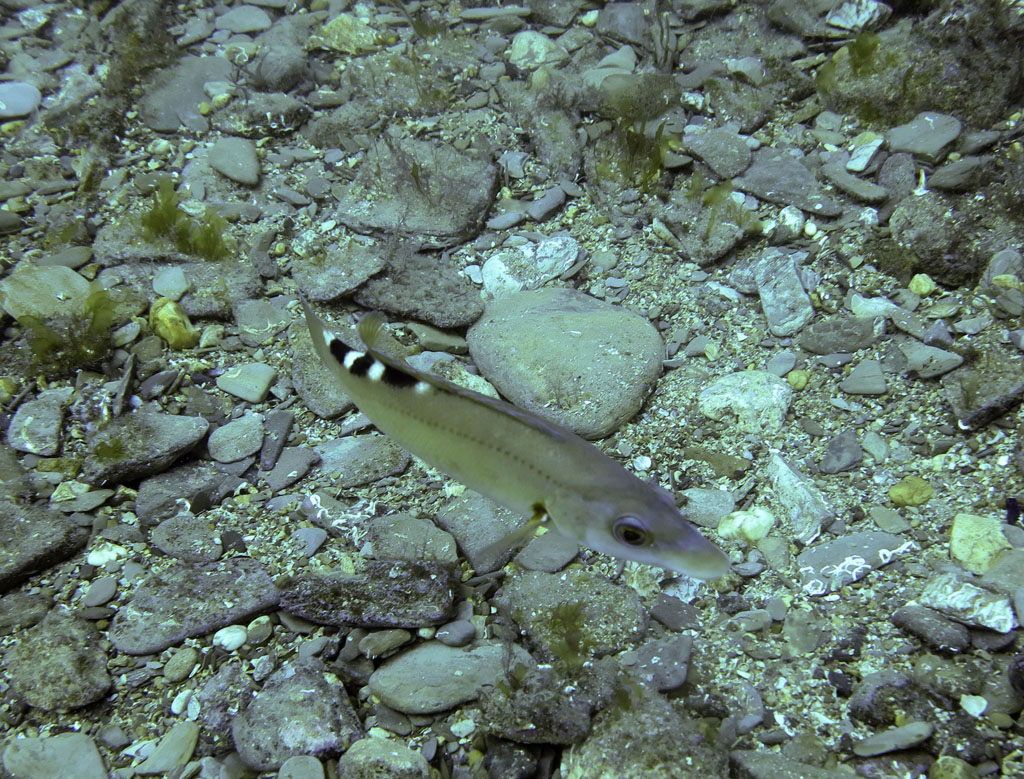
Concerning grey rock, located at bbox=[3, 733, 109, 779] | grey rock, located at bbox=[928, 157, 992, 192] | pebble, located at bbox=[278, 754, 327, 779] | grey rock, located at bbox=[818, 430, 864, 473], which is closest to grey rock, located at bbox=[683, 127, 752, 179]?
grey rock, located at bbox=[928, 157, 992, 192]

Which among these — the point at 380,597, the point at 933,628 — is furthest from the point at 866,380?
the point at 380,597

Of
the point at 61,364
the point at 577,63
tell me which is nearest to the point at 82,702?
the point at 61,364

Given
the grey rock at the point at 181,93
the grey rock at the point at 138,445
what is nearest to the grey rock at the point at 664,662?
the grey rock at the point at 138,445

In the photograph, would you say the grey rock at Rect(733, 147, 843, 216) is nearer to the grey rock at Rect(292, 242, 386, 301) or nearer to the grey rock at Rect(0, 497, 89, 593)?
the grey rock at Rect(292, 242, 386, 301)

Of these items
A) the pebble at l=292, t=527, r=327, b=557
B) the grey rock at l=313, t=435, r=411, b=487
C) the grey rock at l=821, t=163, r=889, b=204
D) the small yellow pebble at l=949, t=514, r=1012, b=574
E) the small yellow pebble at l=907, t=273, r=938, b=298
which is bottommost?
the pebble at l=292, t=527, r=327, b=557

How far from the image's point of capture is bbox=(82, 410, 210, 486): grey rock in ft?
14.3

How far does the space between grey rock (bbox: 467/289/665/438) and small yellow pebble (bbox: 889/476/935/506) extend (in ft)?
5.45

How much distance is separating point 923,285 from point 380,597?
4462 mm

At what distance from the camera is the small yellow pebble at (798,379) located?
452cm

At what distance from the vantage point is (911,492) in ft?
12.4

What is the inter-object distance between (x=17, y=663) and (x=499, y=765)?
8.85 feet

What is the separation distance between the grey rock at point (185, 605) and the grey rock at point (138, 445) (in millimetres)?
893

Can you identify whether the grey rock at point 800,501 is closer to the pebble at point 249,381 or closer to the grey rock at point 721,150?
the grey rock at point 721,150

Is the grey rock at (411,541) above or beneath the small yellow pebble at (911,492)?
beneath
